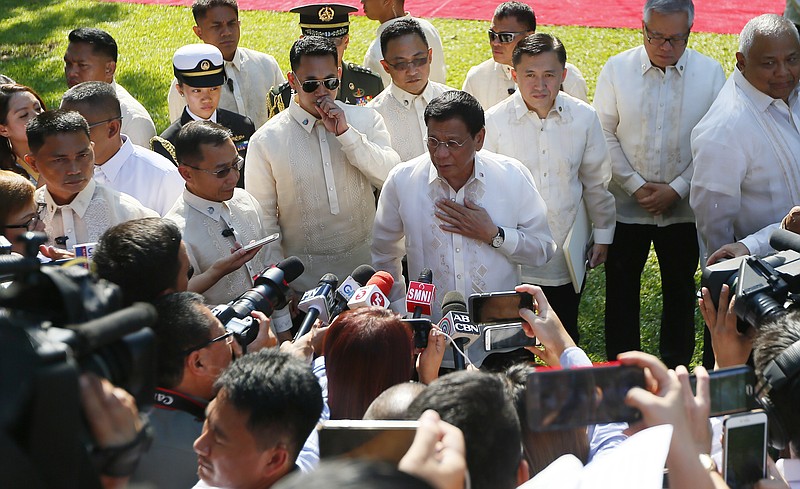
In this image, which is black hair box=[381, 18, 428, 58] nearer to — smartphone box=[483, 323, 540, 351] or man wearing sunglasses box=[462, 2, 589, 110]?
man wearing sunglasses box=[462, 2, 589, 110]

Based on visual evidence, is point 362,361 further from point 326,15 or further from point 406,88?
point 326,15

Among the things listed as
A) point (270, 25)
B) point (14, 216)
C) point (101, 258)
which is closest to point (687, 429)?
point (101, 258)

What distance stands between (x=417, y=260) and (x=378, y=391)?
1444mm

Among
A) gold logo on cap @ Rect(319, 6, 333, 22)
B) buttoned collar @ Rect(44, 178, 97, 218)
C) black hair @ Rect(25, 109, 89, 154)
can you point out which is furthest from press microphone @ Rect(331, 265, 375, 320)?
gold logo on cap @ Rect(319, 6, 333, 22)

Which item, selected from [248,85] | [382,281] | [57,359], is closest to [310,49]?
[382,281]

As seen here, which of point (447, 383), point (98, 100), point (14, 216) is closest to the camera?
point (447, 383)

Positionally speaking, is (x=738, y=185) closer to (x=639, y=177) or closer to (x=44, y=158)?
(x=639, y=177)

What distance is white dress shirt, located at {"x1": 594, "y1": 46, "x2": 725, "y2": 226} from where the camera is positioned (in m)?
4.87

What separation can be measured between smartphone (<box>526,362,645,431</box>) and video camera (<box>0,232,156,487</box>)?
0.82 metres

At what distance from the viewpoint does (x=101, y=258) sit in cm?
310

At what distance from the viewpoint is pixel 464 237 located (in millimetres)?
4020

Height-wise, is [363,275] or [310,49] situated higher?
[310,49]

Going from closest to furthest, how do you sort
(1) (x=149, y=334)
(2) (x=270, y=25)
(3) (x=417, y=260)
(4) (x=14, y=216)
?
(1) (x=149, y=334) → (4) (x=14, y=216) → (3) (x=417, y=260) → (2) (x=270, y=25)

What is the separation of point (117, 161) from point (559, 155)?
7.26ft
